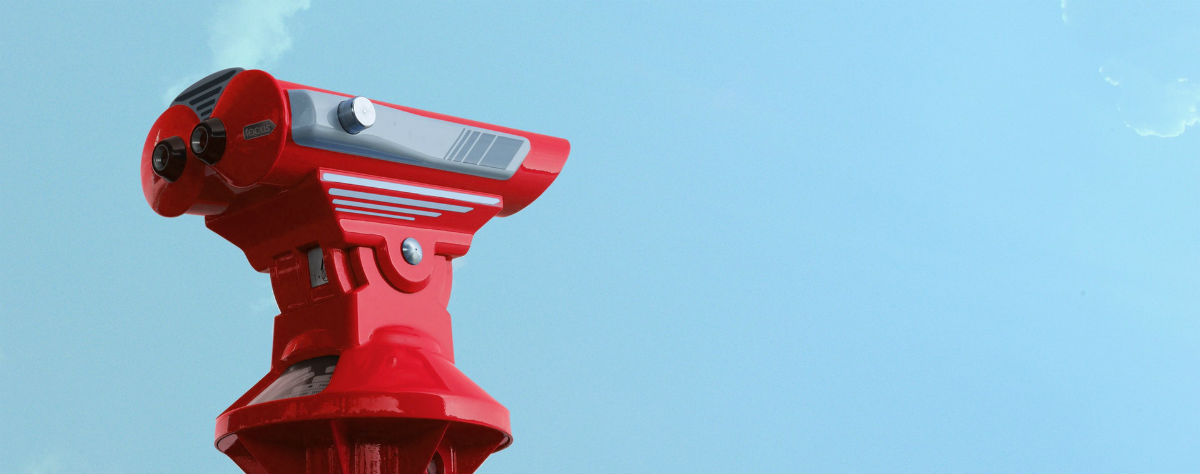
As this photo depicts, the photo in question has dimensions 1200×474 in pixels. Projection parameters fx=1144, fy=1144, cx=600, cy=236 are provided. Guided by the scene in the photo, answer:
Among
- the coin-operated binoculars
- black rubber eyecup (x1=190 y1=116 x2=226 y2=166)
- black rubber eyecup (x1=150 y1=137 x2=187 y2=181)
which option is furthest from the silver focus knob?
black rubber eyecup (x1=150 y1=137 x2=187 y2=181)

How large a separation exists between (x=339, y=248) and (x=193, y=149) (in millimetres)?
329

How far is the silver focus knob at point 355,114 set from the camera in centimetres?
211

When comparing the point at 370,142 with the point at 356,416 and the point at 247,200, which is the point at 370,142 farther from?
the point at 356,416

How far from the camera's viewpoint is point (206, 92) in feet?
7.45

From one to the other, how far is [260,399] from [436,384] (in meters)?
0.34

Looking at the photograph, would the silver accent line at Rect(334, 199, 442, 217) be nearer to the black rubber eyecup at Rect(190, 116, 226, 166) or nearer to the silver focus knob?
the silver focus knob

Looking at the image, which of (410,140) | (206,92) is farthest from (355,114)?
(206,92)

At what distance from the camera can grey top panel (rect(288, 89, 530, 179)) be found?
6.86 ft

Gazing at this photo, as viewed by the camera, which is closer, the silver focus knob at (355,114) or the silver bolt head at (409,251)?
the silver focus knob at (355,114)

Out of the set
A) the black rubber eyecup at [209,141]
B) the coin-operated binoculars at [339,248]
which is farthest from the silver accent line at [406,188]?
the black rubber eyecup at [209,141]

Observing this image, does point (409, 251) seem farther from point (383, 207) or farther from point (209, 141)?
point (209, 141)

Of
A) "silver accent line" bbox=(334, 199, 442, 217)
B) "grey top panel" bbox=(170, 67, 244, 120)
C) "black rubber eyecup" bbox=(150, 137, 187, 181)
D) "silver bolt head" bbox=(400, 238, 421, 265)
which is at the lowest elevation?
"silver bolt head" bbox=(400, 238, 421, 265)

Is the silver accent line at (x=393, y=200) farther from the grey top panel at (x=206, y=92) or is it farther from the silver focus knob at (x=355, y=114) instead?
the grey top panel at (x=206, y=92)

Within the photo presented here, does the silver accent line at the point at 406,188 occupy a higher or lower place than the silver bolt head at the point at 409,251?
higher
